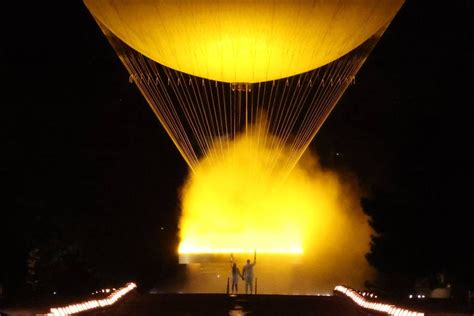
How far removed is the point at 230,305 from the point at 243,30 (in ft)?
23.7

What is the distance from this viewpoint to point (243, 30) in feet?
81.6

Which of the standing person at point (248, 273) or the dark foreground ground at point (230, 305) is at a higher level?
the standing person at point (248, 273)

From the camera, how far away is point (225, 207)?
134ft

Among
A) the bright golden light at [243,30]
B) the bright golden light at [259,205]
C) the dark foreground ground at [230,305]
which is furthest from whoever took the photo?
the bright golden light at [259,205]

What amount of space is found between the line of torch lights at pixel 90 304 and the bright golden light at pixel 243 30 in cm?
Answer: 606

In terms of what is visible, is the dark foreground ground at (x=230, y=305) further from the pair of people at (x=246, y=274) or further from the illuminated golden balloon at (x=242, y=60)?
the illuminated golden balloon at (x=242, y=60)

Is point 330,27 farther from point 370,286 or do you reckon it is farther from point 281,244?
point 370,286

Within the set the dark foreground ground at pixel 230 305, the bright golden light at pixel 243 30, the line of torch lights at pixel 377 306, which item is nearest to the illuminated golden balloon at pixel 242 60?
the bright golden light at pixel 243 30

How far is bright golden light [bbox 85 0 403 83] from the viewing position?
24.0 meters

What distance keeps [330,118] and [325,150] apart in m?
1.61

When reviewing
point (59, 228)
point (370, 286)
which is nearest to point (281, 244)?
A: point (370, 286)

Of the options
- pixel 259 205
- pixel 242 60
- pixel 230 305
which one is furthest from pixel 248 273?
pixel 242 60

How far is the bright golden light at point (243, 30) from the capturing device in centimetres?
→ 2402

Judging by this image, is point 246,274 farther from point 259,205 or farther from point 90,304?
point 90,304
